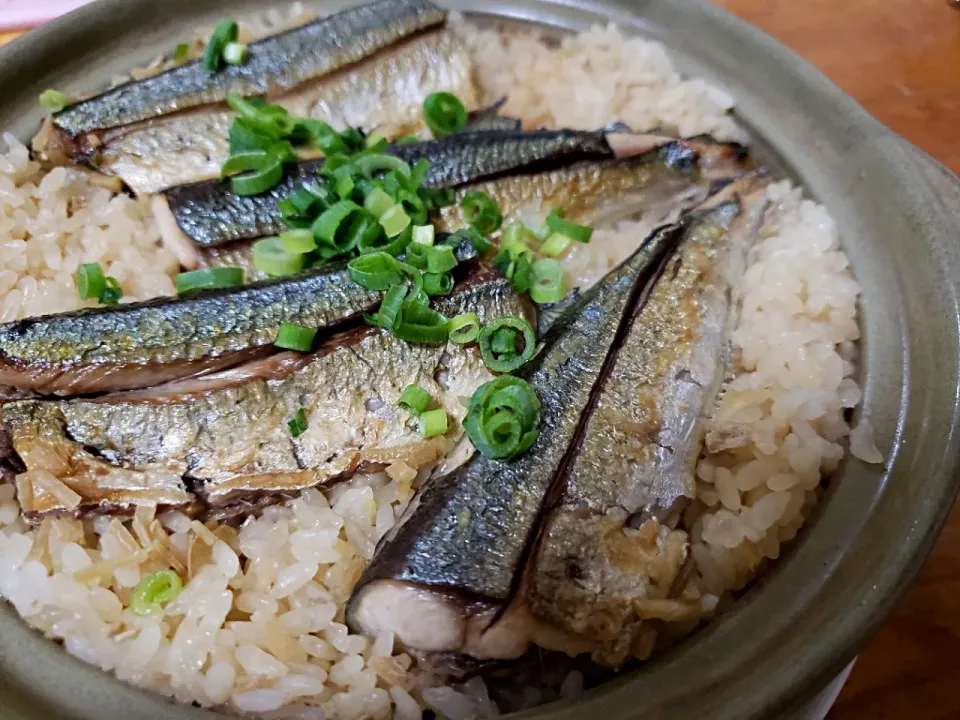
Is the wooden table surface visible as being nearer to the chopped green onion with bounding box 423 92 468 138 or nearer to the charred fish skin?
the charred fish skin

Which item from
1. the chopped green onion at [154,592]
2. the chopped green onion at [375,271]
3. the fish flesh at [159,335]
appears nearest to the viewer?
the chopped green onion at [154,592]

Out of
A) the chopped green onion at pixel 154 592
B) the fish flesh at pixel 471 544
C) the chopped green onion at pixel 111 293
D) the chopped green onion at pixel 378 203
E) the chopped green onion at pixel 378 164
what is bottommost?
the chopped green onion at pixel 154 592

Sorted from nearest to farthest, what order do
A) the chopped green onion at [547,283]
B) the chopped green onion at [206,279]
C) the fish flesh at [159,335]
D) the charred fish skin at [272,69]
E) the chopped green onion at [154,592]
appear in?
the chopped green onion at [154,592]
the fish flesh at [159,335]
the chopped green onion at [206,279]
the chopped green onion at [547,283]
the charred fish skin at [272,69]

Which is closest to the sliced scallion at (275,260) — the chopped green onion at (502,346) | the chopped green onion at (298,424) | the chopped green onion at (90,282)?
the chopped green onion at (90,282)

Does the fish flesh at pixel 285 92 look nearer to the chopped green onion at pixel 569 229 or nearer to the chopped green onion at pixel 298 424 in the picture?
the chopped green onion at pixel 569 229

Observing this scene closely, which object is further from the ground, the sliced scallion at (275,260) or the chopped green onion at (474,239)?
the chopped green onion at (474,239)

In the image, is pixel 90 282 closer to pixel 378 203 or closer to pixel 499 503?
pixel 378 203

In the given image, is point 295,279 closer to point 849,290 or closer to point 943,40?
point 849,290

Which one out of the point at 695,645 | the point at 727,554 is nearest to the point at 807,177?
the point at 727,554
